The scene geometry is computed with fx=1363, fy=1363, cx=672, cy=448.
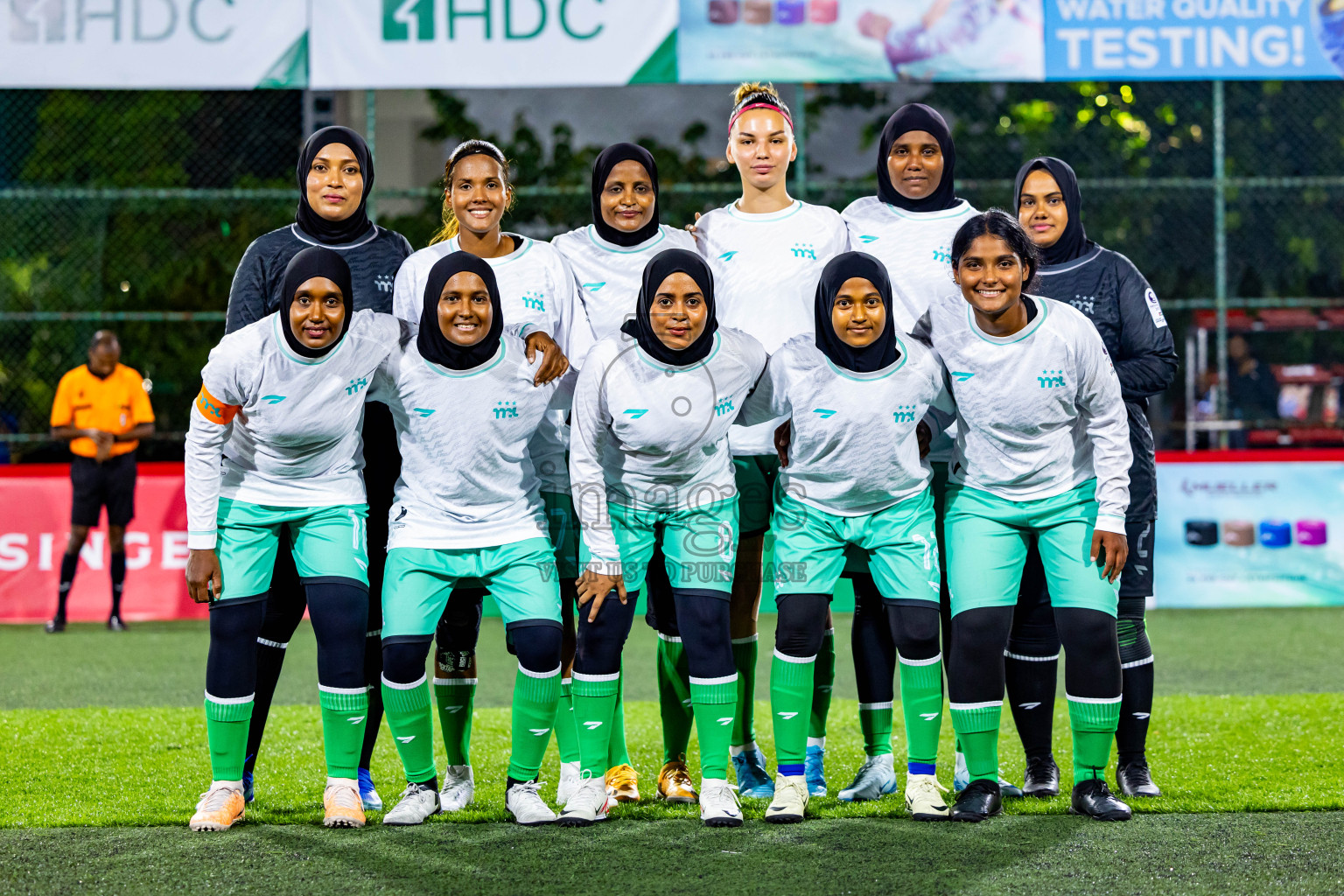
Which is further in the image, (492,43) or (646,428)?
(492,43)

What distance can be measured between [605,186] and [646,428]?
88 cm

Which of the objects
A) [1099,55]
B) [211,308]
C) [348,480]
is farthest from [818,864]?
[211,308]

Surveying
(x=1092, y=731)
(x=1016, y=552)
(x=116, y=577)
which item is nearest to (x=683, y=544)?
(x=1016, y=552)

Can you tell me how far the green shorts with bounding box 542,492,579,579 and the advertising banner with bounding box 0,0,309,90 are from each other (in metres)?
6.72

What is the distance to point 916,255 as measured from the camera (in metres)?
4.54

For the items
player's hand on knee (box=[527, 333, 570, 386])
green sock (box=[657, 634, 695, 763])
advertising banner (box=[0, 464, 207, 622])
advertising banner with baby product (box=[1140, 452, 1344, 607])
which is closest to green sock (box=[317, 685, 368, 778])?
green sock (box=[657, 634, 695, 763])

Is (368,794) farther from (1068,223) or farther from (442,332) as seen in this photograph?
(1068,223)

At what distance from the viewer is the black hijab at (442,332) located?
4.06 metres

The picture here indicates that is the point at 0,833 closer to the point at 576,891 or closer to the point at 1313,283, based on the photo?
the point at 576,891

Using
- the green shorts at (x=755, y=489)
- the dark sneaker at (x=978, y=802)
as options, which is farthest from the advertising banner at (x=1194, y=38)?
the dark sneaker at (x=978, y=802)

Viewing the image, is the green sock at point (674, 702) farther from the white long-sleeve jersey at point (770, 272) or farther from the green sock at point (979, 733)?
the green sock at point (979, 733)

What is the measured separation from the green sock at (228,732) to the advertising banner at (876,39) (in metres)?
7.17

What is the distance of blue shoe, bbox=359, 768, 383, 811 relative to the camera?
4324 millimetres

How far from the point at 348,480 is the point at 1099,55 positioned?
7.85 meters
